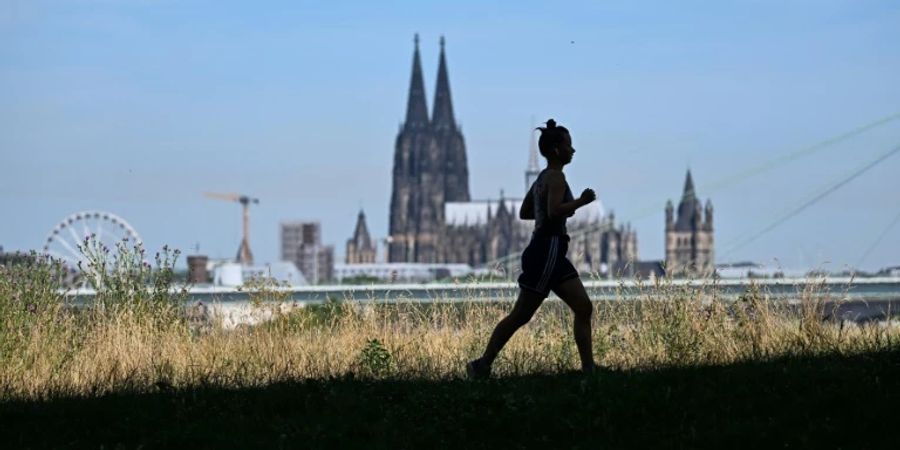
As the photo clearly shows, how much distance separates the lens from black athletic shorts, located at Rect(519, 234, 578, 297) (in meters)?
8.62

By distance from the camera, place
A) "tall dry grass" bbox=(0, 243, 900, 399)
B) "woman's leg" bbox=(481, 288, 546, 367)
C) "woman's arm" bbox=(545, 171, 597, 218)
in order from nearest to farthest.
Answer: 1. "woman's arm" bbox=(545, 171, 597, 218)
2. "woman's leg" bbox=(481, 288, 546, 367)
3. "tall dry grass" bbox=(0, 243, 900, 399)

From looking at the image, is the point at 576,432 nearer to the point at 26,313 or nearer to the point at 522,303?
the point at 522,303

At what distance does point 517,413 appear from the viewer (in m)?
7.42

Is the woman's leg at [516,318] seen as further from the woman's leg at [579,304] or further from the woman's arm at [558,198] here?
the woman's arm at [558,198]

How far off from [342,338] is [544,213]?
3.05 meters

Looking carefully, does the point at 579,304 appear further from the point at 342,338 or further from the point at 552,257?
the point at 342,338

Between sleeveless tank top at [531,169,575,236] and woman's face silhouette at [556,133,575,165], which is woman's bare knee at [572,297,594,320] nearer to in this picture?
sleeveless tank top at [531,169,575,236]

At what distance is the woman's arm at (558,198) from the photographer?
855 centimetres

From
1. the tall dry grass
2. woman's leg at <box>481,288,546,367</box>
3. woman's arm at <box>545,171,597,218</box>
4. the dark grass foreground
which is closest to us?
the dark grass foreground

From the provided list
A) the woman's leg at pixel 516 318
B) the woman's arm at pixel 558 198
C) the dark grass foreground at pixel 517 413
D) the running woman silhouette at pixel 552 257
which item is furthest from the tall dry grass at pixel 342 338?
the woman's arm at pixel 558 198

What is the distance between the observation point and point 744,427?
697 centimetres

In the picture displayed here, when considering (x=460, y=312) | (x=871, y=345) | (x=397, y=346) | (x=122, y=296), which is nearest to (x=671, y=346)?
(x=871, y=345)

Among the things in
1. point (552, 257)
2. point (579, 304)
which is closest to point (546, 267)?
point (552, 257)

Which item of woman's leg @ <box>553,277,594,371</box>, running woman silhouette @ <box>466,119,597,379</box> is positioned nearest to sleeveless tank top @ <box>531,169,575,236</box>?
running woman silhouette @ <box>466,119,597,379</box>
